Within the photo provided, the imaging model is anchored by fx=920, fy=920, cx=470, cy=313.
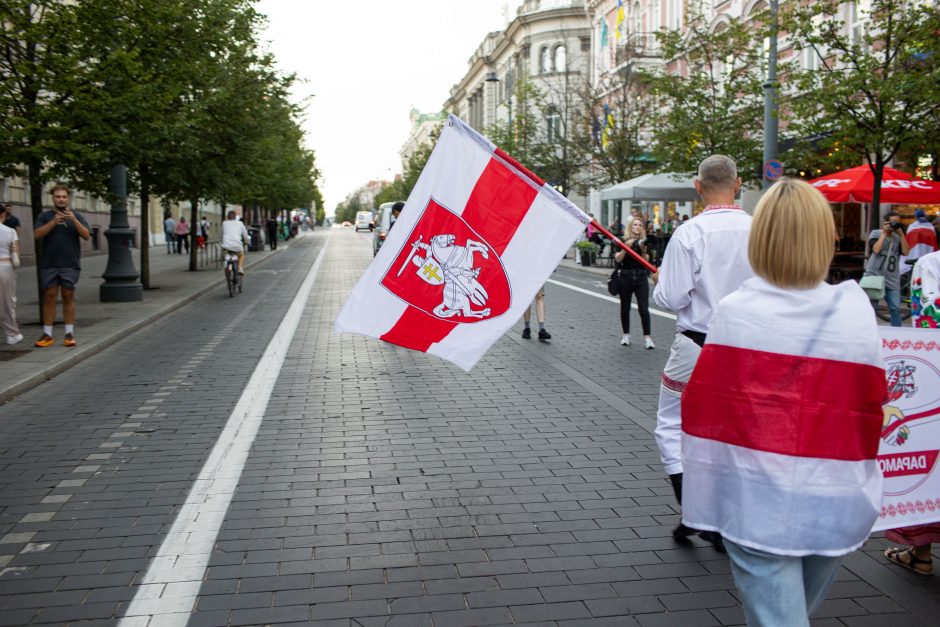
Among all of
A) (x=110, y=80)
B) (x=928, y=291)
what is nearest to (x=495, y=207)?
(x=928, y=291)

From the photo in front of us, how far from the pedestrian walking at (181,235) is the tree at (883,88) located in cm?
2784

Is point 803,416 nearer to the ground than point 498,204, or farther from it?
nearer to the ground

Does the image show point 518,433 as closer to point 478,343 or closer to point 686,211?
point 478,343

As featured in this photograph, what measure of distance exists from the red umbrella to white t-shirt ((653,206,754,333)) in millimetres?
14747

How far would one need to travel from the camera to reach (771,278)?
260 centimetres

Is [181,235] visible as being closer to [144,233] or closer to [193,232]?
[193,232]

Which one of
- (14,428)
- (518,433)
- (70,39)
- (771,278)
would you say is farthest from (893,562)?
(70,39)

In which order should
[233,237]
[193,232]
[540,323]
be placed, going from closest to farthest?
[540,323], [233,237], [193,232]

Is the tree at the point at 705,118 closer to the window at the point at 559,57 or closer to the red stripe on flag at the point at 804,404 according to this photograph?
the red stripe on flag at the point at 804,404

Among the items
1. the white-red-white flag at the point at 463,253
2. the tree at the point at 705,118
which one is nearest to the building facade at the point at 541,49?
the tree at the point at 705,118

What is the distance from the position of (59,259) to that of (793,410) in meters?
10.8

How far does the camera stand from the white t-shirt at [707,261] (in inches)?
167

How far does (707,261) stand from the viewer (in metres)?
4.26

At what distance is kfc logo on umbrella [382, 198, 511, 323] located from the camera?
4.70 metres
